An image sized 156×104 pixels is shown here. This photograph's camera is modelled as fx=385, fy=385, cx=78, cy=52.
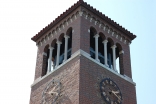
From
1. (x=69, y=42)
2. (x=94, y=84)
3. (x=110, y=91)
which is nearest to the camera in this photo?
(x=94, y=84)

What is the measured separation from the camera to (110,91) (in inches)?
745

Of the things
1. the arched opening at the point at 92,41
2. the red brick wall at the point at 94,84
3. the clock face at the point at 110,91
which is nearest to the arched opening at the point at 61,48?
the arched opening at the point at 92,41

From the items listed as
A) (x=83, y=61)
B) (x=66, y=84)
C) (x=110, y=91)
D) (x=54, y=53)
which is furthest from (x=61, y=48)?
(x=110, y=91)

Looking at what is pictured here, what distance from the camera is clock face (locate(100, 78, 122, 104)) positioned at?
1853 centimetres

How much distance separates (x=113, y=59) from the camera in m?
21.0

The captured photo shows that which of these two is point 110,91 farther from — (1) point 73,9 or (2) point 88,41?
(1) point 73,9

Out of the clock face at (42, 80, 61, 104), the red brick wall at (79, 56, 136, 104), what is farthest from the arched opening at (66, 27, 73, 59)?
the red brick wall at (79, 56, 136, 104)

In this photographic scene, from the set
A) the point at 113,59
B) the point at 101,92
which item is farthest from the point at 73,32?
the point at 101,92

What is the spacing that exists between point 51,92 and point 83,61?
7.36 ft

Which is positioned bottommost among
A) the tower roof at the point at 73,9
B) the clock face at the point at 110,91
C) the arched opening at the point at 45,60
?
the clock face at the point at 110,91

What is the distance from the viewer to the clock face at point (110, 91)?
18531mm

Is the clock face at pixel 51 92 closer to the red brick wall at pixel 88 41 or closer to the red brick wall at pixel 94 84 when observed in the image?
the red brick wall at pixel 94 84

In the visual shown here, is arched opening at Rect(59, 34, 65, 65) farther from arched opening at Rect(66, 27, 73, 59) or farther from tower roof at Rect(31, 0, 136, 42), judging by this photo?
tower roof at Rect(31, 0, 136, 42)

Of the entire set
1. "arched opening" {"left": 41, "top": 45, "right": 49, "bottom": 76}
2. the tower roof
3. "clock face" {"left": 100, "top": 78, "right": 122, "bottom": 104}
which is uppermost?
the tower roof
